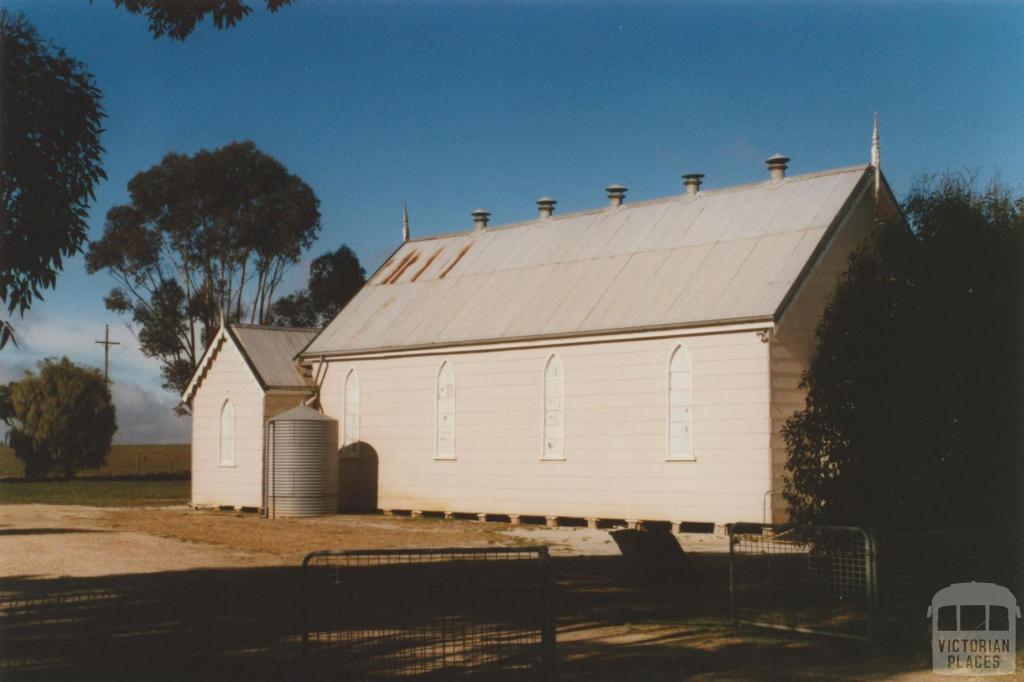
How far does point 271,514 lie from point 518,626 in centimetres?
2261

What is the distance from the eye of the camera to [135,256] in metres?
58.5

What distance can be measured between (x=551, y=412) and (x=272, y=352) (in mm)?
11027

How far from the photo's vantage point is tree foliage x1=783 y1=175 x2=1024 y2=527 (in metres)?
14.6

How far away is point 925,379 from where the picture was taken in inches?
584

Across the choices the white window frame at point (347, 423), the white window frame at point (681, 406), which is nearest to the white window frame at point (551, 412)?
the white window frame at point (681, 406)

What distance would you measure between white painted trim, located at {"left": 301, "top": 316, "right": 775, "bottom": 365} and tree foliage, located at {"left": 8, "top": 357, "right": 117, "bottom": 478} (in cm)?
2660

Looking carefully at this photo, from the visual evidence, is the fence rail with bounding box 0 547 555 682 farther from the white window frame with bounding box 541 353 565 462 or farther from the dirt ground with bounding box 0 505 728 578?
the white window frame with bounding box 541 353 565 462

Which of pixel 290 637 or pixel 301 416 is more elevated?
pixel 301 416

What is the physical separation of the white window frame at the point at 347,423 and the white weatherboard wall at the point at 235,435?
242 centimetres

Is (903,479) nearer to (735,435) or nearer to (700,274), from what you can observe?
(735,435)

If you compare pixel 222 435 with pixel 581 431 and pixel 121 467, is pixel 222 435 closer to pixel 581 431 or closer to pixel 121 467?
pixel 581 431

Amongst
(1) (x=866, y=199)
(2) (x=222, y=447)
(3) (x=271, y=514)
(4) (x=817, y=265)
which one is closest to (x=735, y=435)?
(4) (x=817, y=265)

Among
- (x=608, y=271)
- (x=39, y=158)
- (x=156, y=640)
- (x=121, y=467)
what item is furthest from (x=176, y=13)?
(x=121, y=467)

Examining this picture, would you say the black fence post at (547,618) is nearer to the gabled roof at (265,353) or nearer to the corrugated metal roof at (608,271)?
the corrugated metal roof at (608,271)
